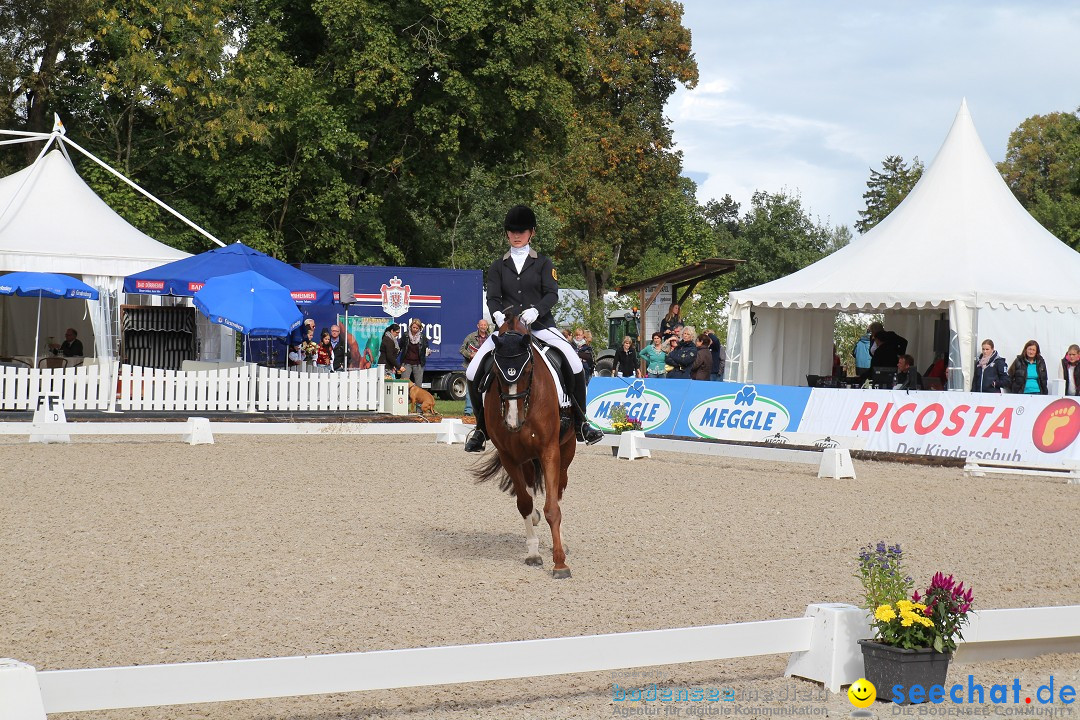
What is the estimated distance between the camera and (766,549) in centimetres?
1069

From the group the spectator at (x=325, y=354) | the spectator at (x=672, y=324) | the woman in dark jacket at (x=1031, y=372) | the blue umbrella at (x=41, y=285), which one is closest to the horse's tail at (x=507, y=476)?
the woman in dark jacket at (x=1031, y=372)

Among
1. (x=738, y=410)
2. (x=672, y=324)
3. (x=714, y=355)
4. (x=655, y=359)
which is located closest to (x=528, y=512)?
(x=738, y=410)

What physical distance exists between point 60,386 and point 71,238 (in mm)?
5182

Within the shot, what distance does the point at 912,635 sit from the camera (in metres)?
5.98

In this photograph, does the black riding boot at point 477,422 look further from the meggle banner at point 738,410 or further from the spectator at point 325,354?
the spectator at point 325,354

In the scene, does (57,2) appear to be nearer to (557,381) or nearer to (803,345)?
(803,345)

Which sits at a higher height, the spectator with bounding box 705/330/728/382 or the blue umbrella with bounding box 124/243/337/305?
the blue umbrella with bounding box 124/243/337/305

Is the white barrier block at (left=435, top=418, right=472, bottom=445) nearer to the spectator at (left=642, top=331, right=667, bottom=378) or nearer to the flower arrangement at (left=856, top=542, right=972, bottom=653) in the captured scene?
the spectator at (left=642, top=331, right=667, bottom=378)

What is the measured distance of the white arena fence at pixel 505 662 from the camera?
190 inches

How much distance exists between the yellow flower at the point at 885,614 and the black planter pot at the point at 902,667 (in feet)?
0.45

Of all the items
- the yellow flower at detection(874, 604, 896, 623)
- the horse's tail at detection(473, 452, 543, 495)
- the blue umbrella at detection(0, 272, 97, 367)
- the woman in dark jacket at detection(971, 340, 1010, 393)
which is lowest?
the yellow flower at detection(874, 604, 896, 623)

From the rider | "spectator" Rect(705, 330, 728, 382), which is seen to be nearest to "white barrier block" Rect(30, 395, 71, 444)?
the rider

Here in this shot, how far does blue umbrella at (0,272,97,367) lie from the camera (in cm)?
2414

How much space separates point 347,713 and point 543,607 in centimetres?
242
